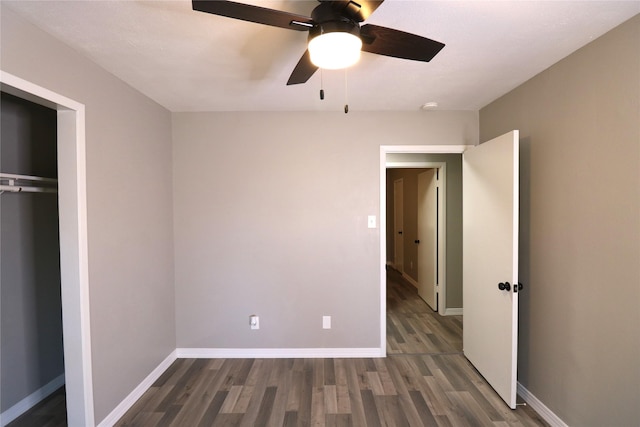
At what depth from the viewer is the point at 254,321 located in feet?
8.45

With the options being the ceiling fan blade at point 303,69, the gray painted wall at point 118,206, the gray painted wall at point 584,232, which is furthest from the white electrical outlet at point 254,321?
the gray painted wall at point 584,232

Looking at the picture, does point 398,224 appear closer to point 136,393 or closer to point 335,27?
point 136,393

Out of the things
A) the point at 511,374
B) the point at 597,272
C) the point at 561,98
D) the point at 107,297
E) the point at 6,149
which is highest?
Answer: the point at 561,98

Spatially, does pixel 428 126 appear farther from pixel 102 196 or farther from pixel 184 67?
pixel 102 196

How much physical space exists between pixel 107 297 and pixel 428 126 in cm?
291

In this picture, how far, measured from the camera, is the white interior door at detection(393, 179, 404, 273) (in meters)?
5.71

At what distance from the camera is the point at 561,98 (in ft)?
5.47

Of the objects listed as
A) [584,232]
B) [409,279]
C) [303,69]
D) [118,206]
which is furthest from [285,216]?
[409,279]

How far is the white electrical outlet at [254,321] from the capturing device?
2.57 meters

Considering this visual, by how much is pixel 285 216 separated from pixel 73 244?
4.93 ft

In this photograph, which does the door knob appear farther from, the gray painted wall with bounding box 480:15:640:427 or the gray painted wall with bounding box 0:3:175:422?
the gray painted wall with bounding box 0:3:175:422

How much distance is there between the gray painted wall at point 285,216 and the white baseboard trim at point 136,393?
470 millimetres

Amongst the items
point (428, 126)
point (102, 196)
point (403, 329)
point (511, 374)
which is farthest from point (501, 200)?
point (102, 196)

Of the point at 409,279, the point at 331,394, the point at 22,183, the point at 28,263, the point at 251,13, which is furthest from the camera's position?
the point at 409,279
